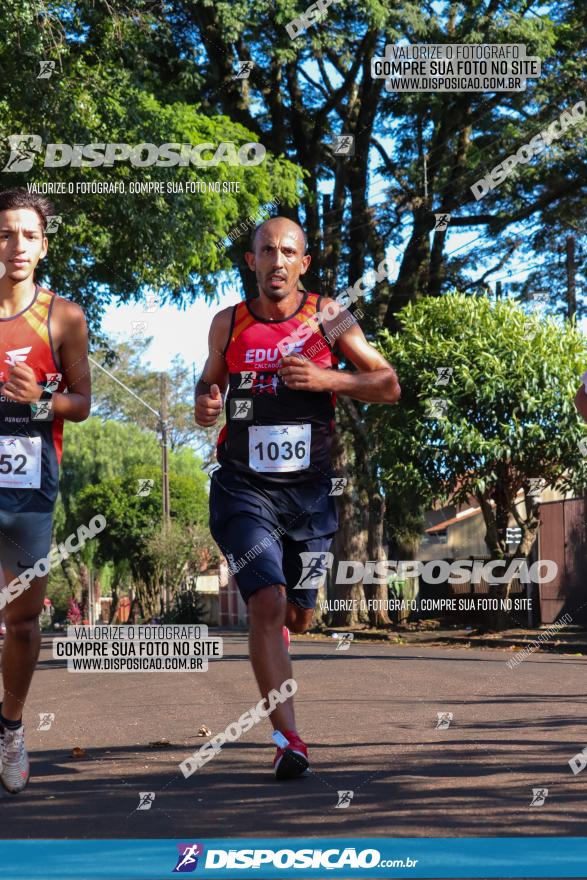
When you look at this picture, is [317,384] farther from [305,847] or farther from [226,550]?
[305,847]

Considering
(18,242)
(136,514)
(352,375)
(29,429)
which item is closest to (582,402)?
(352,375)

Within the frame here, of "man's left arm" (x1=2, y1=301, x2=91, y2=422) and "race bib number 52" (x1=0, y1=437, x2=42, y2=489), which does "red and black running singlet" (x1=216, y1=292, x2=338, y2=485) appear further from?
"race bib number 52" (x1=0, y1=437, x2=42, y2=489)

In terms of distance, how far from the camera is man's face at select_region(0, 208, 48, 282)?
17.1 feet

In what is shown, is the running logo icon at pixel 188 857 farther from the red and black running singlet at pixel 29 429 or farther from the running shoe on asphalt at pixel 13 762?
the red and black running singlet at pixel 29 429

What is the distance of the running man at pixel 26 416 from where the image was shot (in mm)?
4945

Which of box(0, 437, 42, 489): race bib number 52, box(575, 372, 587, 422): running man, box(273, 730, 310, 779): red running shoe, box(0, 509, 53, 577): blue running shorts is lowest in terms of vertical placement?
box(273, 730, 310, 779): red running shoe

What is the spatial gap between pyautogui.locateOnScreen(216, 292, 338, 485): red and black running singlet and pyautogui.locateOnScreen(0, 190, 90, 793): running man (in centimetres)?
64

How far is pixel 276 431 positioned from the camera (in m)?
5.40

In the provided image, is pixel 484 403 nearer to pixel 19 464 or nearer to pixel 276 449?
pixel 276 449

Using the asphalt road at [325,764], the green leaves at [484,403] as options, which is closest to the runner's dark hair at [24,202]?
the asphalt road at [325,764]

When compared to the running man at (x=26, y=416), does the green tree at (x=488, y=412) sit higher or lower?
higher

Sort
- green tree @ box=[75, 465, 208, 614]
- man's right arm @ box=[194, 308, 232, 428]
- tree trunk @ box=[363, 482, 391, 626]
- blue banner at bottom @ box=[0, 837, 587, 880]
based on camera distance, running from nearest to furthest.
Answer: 1. blue banner at bottom @ box=[0, 837, 587, 880]
2. man's right arm @ box=[194, 308, 232, 428]
3. tree trunk @ box=[363, 482, 391, 626]
4. green tree @ box=[75, 465, 208, 614]

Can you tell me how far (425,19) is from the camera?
23.3 meters

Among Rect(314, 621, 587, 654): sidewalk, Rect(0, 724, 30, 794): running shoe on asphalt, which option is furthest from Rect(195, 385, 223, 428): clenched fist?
Rect(314, 621, 587, 654): sidewalk
